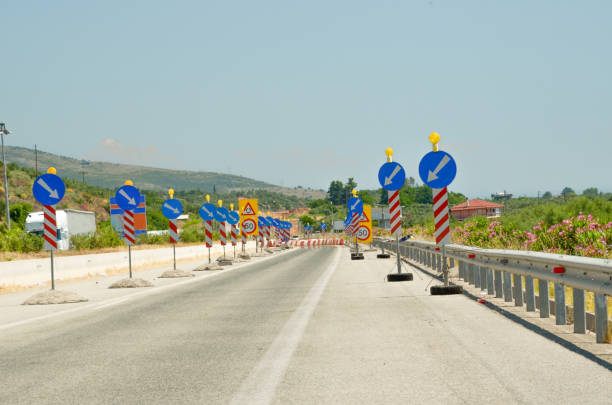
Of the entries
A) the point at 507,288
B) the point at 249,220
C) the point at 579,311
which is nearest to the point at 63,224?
the point at 249,220

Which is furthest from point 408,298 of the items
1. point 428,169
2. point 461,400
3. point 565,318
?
point 461,400

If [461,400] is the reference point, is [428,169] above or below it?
above

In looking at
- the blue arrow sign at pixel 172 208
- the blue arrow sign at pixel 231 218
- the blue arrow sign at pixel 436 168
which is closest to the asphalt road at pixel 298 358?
the blue arrow sign at pixel 436 168

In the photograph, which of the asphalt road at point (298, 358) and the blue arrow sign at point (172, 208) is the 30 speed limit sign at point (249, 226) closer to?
the blue arrow sign at point (172, 208)

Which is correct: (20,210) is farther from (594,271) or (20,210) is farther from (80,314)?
(594,271)

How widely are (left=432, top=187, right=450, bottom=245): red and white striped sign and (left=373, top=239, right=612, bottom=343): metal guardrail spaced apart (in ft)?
1.48

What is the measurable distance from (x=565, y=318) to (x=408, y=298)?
4462 millimetres

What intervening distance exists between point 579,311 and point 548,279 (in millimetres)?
800

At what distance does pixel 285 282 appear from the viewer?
18875mm

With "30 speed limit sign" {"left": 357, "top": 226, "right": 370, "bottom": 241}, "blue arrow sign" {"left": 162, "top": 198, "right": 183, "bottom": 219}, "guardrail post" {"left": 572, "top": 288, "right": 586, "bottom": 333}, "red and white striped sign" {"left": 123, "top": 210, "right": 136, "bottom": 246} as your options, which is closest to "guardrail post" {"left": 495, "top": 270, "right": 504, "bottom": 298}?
"guardrail post" {"left": 572, "top": 288, "right": 586, "bottom": 333}

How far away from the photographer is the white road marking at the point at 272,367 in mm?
5477

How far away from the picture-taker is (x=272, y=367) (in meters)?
6.68

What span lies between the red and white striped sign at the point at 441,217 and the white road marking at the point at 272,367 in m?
4.27

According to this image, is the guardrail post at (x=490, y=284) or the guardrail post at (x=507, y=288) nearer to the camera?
the guardrail post at (x=507, y=288)
